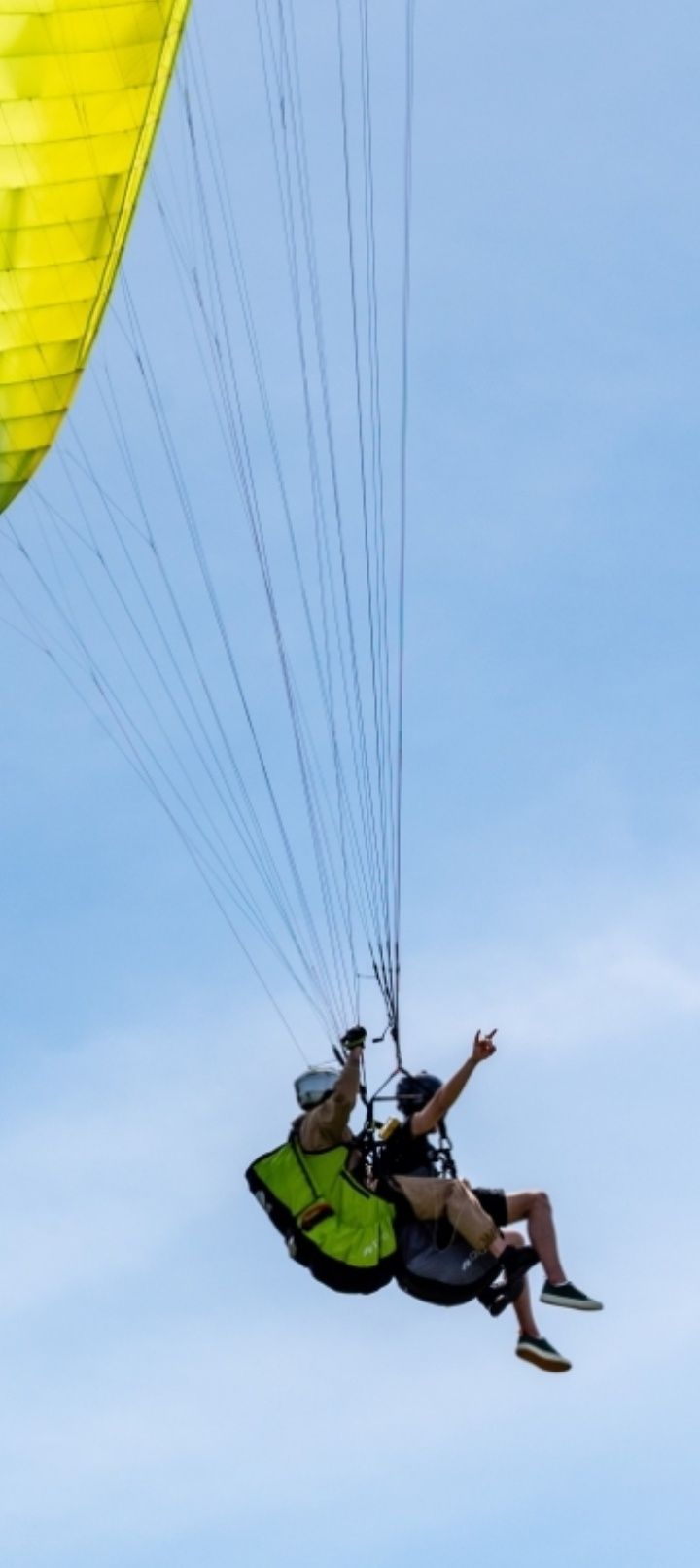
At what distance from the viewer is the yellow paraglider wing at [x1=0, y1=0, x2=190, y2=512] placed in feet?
53.5

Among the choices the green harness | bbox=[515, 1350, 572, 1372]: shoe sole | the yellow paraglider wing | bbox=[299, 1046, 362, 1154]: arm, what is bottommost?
bbox=[515, 1350, 572, 1372]: shoe sole

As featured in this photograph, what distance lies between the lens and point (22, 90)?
16328 millimetres

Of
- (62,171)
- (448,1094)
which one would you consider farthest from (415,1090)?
(62,171)

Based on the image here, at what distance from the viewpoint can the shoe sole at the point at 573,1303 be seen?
13.9 meters

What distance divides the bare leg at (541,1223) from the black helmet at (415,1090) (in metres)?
0.72

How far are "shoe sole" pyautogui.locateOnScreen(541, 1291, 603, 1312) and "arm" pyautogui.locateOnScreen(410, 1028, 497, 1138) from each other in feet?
3.64

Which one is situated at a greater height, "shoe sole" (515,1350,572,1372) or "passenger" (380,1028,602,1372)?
"passenger" (380,1028,602,1372)

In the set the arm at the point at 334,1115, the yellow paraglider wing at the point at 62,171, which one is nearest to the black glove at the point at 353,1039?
the arm at the point at 334,1115

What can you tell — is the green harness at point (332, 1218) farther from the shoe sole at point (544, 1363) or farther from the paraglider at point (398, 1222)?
the shoe sole at point (544, 1363)

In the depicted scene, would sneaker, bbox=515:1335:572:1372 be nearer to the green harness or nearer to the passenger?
the passenger

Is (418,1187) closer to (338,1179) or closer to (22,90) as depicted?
(338,1179)

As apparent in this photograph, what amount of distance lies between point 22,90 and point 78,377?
2091 mm

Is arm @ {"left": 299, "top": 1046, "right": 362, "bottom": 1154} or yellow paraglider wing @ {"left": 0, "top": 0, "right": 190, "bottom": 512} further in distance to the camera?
yellow paraglider wing @ {"left": 0, "top": 0, "right": 190, "bottom": 512}

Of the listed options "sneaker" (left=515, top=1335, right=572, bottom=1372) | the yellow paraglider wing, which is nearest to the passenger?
"sneaker" (left=515, top=1335, right=572, bottom=1372)
